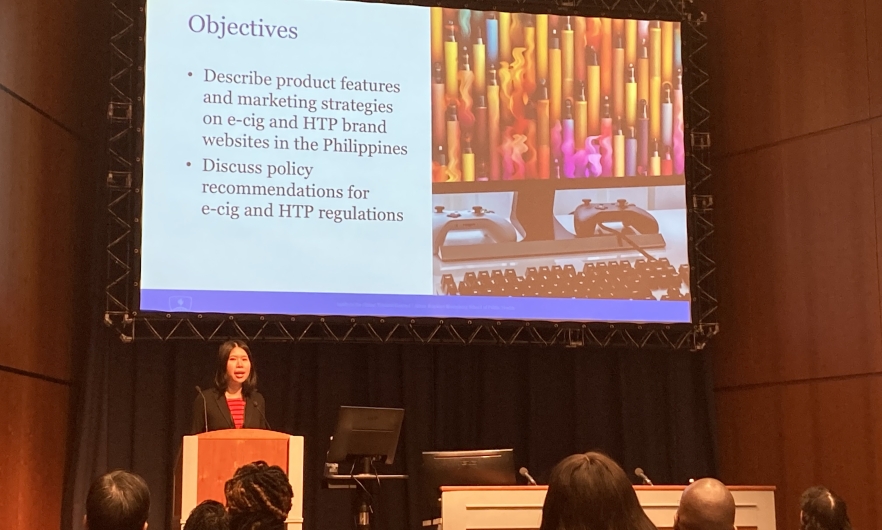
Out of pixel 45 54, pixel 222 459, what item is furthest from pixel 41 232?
pixel 222 459

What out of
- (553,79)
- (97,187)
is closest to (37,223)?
(97,187)

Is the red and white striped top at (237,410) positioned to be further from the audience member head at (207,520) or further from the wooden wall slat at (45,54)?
the audience member head at (207,520)

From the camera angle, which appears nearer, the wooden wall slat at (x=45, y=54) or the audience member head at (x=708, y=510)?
the audience member head at (x=708, y=510)

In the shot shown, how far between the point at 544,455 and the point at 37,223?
338 centimetres

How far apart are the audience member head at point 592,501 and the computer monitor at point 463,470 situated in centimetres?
316

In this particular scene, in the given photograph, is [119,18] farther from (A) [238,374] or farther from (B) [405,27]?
(A) [238,374]

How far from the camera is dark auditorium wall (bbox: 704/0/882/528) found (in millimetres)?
6133

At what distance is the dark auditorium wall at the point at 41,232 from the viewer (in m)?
5.32

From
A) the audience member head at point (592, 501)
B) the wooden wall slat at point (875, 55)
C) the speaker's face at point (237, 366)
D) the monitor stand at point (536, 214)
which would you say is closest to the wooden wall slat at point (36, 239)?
the speaker's face at point (237, 366)

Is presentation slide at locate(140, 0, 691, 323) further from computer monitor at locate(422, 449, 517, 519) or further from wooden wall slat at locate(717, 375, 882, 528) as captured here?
computer monitor at locate(422, 449, 517, 519)

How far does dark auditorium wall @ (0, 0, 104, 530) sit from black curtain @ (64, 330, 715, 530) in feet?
0.79

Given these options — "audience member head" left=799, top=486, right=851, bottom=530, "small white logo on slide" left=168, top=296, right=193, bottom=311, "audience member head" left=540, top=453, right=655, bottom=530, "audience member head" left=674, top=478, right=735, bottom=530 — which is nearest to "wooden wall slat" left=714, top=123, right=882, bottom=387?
"audience member head" left=799, top=486, right=851, bottom=530

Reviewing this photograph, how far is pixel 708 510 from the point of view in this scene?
2627mm

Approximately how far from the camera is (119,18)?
6250 mm
